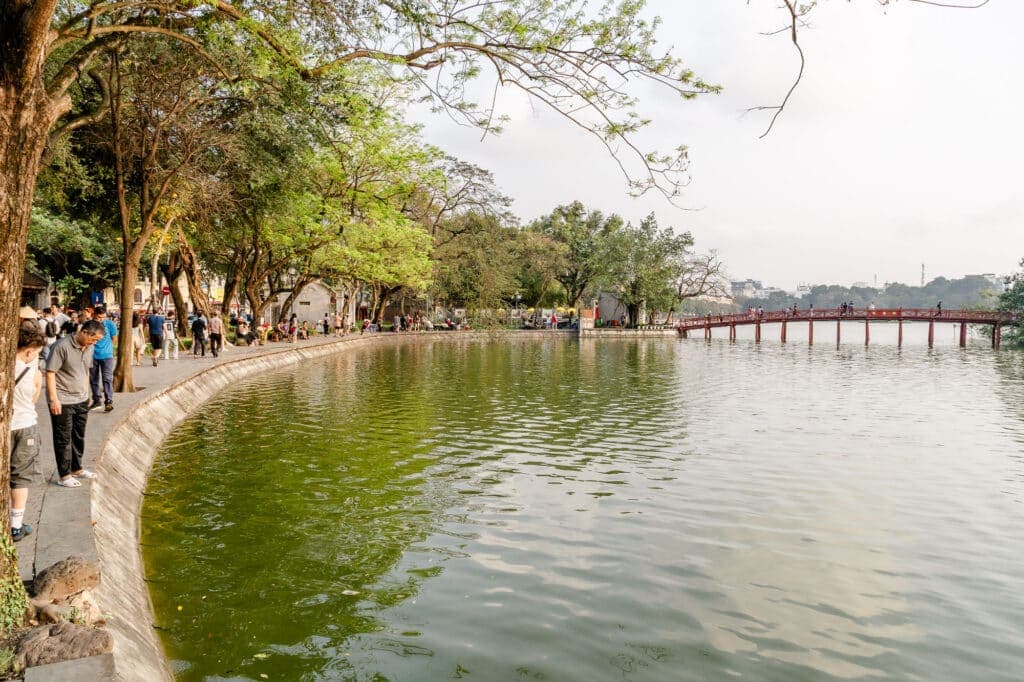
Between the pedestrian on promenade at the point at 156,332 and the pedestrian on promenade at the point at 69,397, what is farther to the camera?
the pedestrian on promenade at the point at 156,332

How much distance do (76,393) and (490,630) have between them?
534 cm

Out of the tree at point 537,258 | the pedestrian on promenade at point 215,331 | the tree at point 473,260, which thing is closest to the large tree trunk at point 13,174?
the pedestrian on promenade at point 215,331

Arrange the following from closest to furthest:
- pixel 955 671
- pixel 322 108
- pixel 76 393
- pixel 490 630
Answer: pixel 955 671, pixel 490 630, pixel 76 393, pixel 322 108

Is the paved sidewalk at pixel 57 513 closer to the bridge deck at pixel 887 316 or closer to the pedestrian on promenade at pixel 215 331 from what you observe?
the pedestrian on promenade at pixel 215 331

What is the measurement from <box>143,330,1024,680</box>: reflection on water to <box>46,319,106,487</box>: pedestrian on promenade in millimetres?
1149

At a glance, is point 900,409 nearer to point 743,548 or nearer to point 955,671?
point 743,548

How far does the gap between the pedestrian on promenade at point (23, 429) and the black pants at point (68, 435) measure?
0.89m

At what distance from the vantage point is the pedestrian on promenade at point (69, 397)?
25.5ft

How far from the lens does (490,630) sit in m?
6.45

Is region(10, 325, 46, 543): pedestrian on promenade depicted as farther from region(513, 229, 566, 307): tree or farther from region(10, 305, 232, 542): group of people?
region(513, 229, 566, 307): tree

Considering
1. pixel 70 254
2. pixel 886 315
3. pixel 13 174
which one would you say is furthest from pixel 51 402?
pixel 886 315

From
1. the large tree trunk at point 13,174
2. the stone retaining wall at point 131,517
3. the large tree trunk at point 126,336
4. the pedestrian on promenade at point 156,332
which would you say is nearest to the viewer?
the large tree trunk at point 13,174

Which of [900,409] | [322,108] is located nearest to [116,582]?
[322,108]

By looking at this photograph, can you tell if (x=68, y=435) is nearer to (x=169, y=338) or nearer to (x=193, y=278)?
(x=169, y=338)
